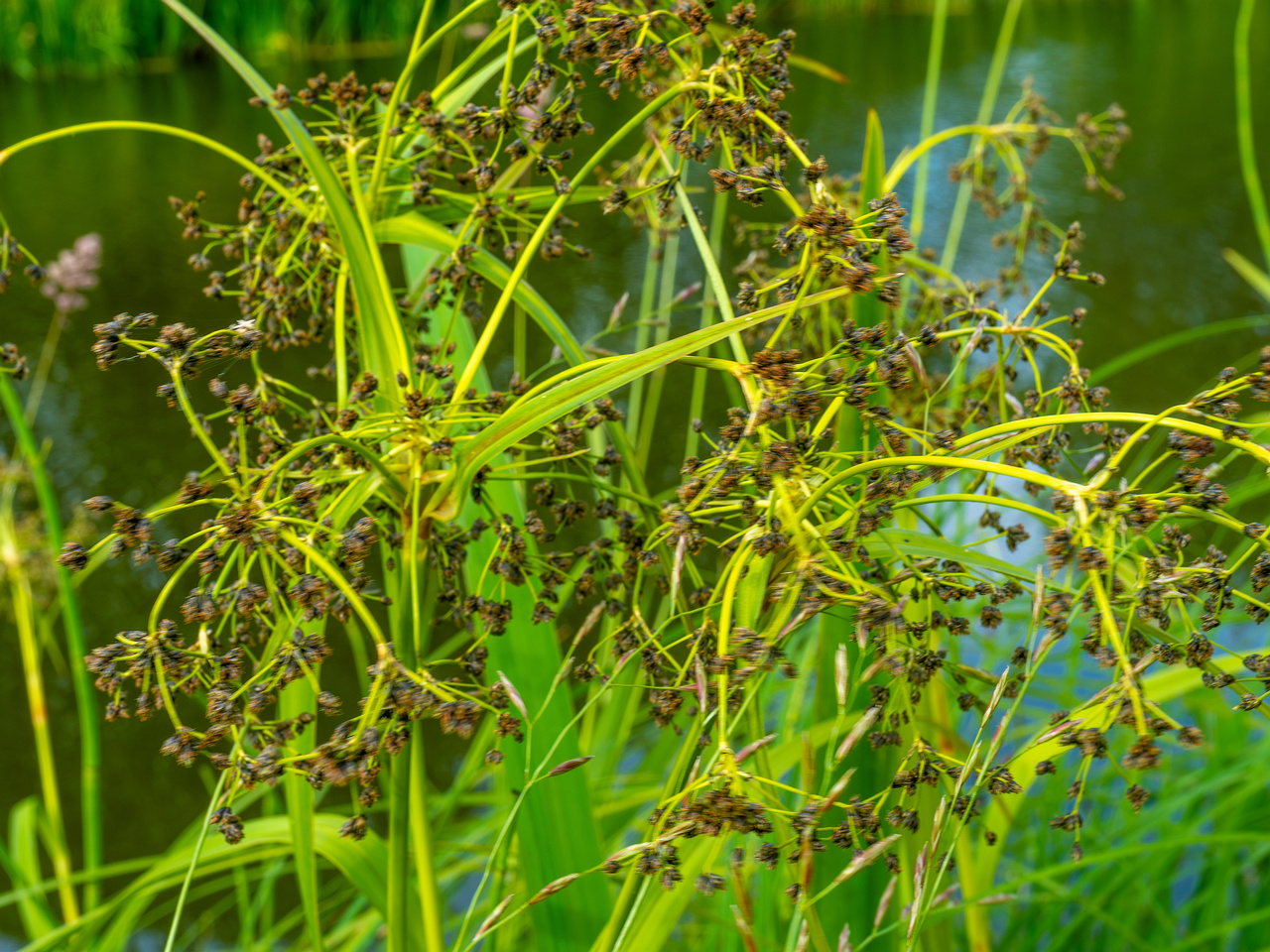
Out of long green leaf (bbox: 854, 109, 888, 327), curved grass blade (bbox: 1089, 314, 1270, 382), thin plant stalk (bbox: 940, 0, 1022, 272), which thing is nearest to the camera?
long green leaf (bbox: 854, 109, 888, 327)

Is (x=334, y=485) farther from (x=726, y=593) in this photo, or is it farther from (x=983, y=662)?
(x=983, y=662)

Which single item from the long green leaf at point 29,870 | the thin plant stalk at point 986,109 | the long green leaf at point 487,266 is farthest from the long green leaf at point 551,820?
the long green leaf at point 29,870

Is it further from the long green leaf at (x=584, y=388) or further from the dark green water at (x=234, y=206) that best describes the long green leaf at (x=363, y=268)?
the dark green water at (x=234, y=206)

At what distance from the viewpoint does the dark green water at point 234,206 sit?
230 cm

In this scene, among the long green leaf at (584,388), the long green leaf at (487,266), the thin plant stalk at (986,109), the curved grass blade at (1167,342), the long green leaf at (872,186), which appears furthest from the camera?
the curved grass blade at (1167,342)

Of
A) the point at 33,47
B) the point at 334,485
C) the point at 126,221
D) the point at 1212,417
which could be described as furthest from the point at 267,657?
the point at 33,47

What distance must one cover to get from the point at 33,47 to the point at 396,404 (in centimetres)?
838

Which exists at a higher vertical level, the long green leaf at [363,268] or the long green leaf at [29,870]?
the long green leaf at [363,268]

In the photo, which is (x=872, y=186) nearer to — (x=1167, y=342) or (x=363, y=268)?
(x=363, y=268)

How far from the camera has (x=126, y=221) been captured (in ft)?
13.7

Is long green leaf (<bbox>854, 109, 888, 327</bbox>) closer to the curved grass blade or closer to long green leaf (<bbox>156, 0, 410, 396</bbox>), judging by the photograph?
long green leaf (<bbox>156, 0, 410, 396</bbox>)

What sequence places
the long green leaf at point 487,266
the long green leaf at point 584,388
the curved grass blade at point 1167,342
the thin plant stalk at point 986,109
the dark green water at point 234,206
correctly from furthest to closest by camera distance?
the dark green water at point 234,206 → the curved grass blade at point 1167,342 → the thin plant stalk at point 986,109 → the long green leaf at point 487,266 → the long green leaf at point 584,388

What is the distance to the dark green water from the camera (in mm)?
2299

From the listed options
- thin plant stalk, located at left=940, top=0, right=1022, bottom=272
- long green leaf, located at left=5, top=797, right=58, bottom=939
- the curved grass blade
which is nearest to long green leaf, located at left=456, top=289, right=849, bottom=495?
thin plant stalk, located at left=940, top=0, right=1022, bottom=272
